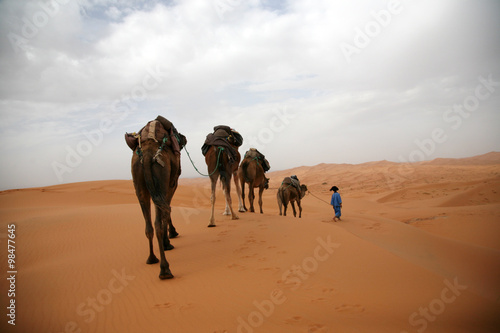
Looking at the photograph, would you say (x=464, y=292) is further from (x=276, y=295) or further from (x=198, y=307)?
(x=198, y=307)

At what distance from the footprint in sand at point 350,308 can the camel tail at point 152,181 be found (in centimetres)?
334

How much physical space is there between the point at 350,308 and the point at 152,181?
383 centimetres

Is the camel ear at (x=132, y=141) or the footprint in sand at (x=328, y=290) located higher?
the camel ear at (x=132, y=141)

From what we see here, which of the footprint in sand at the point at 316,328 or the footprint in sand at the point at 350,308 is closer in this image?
the footprint in sand at the point at 316,328

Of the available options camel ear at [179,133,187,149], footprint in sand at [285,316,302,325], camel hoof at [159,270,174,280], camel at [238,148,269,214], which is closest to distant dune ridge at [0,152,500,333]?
footprint in sand at [285,316,302,325]

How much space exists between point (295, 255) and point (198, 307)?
2536 millimetres

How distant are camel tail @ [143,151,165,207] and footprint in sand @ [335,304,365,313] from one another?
11.0 feet

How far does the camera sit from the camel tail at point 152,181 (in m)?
5.11

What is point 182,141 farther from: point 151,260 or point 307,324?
point 307,324

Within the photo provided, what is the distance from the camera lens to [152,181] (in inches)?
203

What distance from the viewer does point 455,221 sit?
38.5 feet

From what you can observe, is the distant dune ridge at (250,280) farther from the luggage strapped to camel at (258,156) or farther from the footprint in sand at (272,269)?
the luggage strapped to camel at (258,156)

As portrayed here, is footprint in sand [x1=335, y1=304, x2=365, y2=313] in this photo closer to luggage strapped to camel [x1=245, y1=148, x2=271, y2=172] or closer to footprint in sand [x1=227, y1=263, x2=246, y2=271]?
footprint in sand [x1=227, y1=263, x2=246, y2=271]

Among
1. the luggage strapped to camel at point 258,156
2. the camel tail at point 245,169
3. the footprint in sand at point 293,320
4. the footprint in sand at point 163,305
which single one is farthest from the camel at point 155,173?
the luggage strapped to camel at point 258,156
